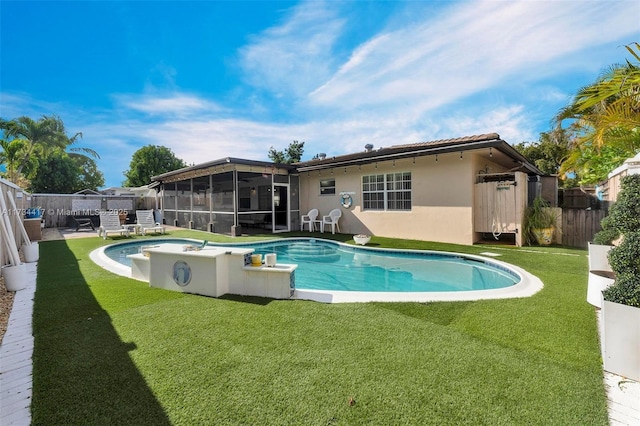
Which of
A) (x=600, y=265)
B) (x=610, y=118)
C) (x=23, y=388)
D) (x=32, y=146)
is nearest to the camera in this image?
(x=23, y=388)

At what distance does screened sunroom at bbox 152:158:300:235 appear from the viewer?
521 inches

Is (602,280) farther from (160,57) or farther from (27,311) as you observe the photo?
(160,57)

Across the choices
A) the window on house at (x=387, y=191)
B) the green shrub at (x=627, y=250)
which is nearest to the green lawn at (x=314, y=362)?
the green shrub at (x=627, y=250)

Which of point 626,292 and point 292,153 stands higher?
point 292,153

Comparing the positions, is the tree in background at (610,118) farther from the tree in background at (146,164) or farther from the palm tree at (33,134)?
the tree in background at (146,164)

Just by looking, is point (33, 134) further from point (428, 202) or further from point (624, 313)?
point (624, 313)

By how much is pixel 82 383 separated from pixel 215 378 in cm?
110

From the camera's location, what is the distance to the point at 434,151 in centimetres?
981

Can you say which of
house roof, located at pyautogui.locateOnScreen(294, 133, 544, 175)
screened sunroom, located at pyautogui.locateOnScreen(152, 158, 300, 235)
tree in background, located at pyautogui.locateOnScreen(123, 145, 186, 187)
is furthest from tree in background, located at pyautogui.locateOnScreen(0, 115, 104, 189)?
house roof, located at pyautogui.locateOnScreen(294, 133, 544, 175)

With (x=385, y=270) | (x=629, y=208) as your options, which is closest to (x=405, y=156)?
(x=385, y=270)

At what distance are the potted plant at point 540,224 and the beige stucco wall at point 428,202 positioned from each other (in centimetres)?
191

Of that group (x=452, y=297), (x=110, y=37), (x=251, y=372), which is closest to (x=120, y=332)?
(x=251, y=372)

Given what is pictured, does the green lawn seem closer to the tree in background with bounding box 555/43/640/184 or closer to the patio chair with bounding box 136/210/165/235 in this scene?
the tree in background with bounding box 555/43/640/184

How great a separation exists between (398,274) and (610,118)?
504 centimetres
